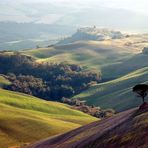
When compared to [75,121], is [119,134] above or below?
above

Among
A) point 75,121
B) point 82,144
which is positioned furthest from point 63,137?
point 75,121

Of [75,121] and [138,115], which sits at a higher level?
[138,115]

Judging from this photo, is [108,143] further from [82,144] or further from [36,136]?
[36,136]

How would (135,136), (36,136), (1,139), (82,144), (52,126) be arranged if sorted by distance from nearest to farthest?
(135,136)
(82,144)
(1,139)
(36,136)
(52,126)

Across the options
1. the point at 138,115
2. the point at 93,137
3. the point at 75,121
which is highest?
the point at 138,115

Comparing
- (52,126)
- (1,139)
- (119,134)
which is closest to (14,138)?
(1,139)

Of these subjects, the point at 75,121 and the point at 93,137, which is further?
the point at 75,121

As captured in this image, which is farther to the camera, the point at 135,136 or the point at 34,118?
the point at 34,118

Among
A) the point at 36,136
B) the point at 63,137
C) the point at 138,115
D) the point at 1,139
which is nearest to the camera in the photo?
the point at 138,115

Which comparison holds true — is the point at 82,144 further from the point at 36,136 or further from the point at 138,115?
the point at 36,136


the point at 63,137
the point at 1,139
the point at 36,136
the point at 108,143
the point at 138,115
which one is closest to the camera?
the point at 108,143
